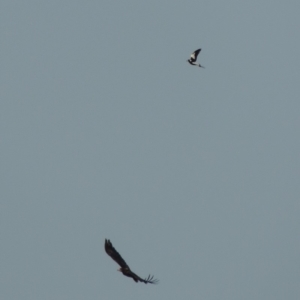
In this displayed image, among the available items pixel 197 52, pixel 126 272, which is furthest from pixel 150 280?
pixel 197 52

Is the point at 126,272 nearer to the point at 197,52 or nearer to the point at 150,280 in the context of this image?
the point at 150,280

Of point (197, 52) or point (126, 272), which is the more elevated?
point (197, 52)

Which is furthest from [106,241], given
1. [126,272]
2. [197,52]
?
[197,52]

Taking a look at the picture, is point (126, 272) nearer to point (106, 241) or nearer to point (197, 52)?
point (106, 241)

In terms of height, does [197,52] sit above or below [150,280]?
above

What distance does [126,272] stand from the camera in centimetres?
6788

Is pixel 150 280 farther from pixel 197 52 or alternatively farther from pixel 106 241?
pixel 197 52

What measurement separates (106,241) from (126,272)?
261 cm

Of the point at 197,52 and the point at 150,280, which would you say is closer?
the point at 150,280

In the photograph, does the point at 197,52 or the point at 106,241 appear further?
the point at 197,52

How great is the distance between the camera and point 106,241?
67125 millimetres

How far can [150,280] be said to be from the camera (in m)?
64.1

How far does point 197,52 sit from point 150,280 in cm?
3756
